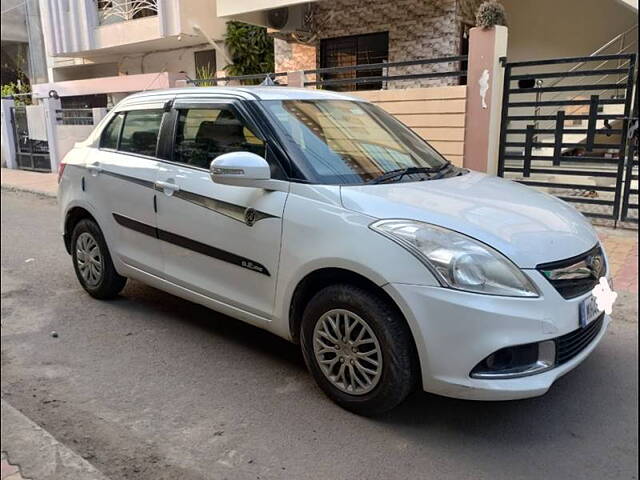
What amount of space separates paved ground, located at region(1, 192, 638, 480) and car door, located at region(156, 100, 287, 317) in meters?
0.52

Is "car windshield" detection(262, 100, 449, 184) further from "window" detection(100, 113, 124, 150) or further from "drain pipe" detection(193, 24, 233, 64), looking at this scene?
"drain pipe" detection(193, 24, 233, 64)

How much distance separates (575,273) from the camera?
292 cm

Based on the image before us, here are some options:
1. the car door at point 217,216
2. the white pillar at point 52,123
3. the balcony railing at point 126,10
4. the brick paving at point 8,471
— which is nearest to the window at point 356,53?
the balcony railing at point 126,10

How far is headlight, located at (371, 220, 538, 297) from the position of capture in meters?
2.70

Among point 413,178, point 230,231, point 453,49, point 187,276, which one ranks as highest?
point 453,49

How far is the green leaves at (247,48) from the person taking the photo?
45.3 ft

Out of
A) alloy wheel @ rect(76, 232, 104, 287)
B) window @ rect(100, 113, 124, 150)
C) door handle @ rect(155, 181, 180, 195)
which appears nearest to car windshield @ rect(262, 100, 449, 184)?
door handle @ rect(155, 181, 180, 195)

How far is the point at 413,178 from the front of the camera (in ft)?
11.8

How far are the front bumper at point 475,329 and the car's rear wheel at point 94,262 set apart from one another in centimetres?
291

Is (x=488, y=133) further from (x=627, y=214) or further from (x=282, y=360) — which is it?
(x=282, y=360)

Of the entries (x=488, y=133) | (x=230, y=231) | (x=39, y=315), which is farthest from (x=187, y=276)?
(x=488, y=133)

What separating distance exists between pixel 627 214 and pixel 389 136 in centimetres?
476

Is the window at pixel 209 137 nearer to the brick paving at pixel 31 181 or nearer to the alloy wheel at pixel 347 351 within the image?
the alloy wheel at pixel 347 351

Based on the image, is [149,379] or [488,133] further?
[488,133]
